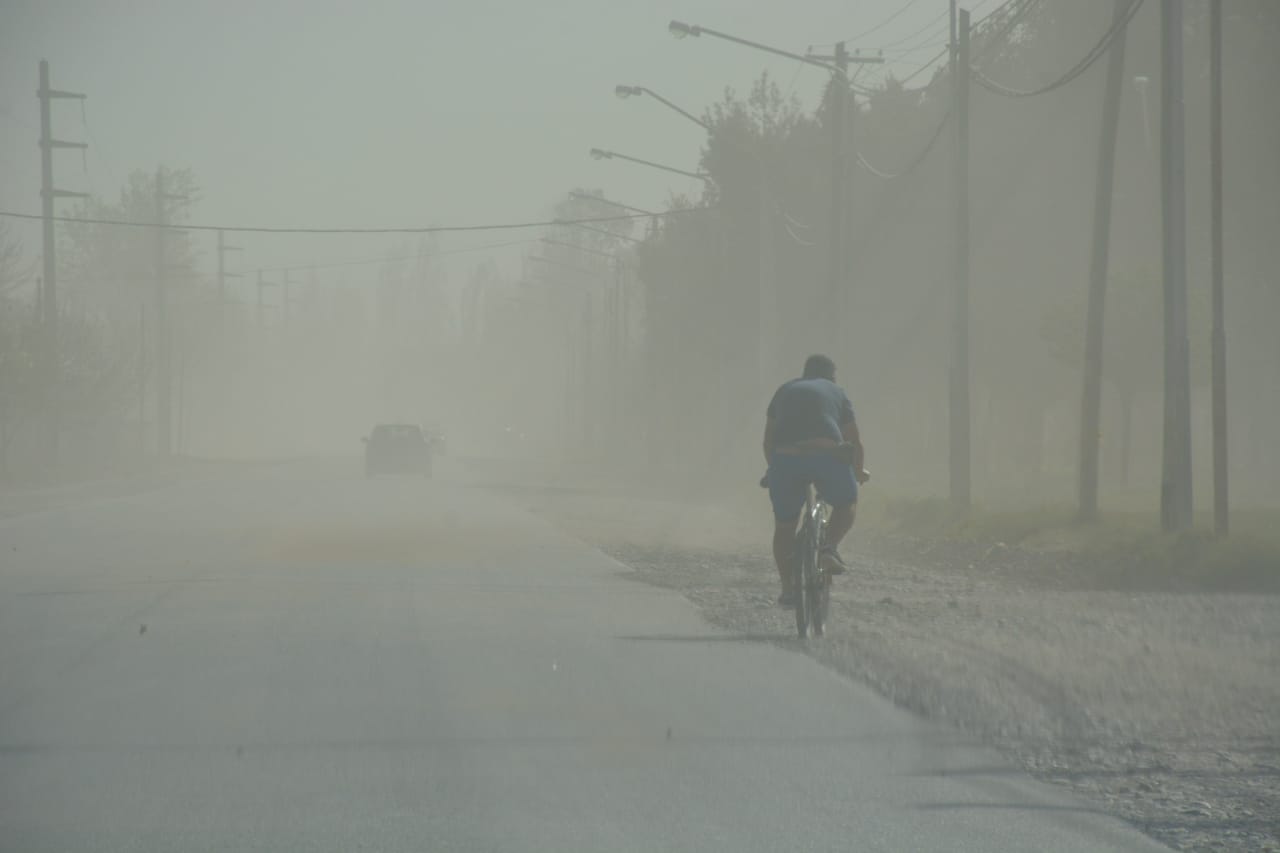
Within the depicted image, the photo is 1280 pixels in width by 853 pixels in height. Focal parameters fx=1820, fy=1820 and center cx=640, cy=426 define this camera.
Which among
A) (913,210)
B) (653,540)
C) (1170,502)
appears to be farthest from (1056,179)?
(1170,502)

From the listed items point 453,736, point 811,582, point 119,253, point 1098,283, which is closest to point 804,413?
point 811,582

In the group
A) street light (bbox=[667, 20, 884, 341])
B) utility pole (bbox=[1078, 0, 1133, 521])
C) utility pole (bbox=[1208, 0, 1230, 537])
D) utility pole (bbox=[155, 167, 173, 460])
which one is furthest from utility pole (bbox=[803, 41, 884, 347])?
utility pole (bbox=[155, 167, 173, 460])

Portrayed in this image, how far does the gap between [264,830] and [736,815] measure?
1762 millimetres

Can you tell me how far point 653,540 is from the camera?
2564 centimetres

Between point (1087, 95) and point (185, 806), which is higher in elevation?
point (1087, 95)

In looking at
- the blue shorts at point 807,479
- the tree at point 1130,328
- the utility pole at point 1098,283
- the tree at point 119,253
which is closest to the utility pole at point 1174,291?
the utility pole at point 1098,283

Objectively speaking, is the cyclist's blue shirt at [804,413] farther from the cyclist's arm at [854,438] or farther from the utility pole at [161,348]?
the utility pole at [161,348]

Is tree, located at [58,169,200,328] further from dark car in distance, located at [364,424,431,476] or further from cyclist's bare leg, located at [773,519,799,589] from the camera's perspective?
cyclist's bare leg, located at [773,519,799,589]

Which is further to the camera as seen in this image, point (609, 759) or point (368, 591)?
point (368, 591)

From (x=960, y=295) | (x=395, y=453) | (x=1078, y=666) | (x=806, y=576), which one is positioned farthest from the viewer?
(x=395, y=453)

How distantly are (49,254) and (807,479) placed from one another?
153ft

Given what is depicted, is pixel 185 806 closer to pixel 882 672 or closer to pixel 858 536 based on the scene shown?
pixel 882 672

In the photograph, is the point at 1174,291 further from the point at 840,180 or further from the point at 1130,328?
the point at 1130,328

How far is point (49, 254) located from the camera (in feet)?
180
